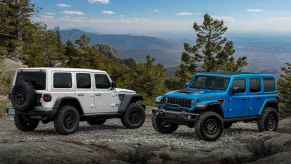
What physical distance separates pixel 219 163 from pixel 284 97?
6514 centimetres

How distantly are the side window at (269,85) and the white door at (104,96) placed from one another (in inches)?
219

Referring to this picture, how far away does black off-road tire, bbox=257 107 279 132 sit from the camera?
2018 centimetres

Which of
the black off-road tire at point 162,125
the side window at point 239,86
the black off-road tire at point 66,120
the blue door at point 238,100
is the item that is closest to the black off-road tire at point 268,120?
the blue door at point 238,100

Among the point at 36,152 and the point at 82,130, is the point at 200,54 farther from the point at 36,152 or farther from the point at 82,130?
the point at 36,152

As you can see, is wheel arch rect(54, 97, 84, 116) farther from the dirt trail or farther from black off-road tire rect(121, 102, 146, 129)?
black off-road tire rect(121, 102, 146, 129)

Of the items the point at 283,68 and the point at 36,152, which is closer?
the point at 36,152

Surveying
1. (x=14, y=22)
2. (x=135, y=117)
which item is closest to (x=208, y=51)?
(x=14, y=22)

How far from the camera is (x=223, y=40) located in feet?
243

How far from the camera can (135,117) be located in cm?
2139

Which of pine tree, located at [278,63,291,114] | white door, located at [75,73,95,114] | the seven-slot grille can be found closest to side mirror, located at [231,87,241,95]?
the seven-slot grille

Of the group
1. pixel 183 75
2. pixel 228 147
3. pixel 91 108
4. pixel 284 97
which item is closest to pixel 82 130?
pixel 91 108

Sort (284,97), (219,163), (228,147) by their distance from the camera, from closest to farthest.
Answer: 1. (219,163)
2. (228,147)
3. (284,97)

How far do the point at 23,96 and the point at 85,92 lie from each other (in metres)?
2.33

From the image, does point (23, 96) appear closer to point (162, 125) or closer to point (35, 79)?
point (35, 79)
